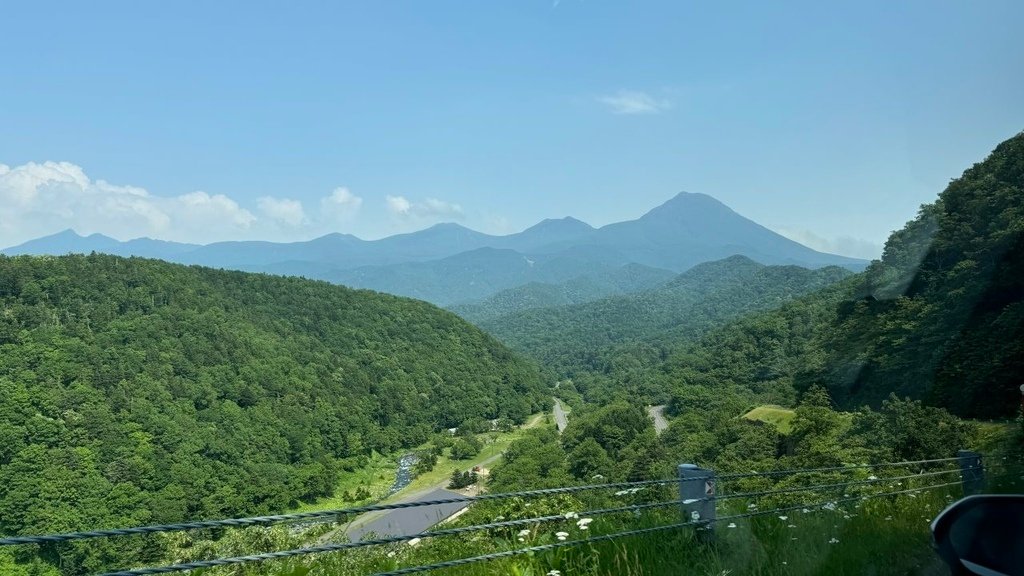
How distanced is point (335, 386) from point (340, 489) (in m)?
22.8

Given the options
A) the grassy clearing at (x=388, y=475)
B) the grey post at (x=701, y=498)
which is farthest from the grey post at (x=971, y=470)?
the grassy clearing at (x=388, y=475)

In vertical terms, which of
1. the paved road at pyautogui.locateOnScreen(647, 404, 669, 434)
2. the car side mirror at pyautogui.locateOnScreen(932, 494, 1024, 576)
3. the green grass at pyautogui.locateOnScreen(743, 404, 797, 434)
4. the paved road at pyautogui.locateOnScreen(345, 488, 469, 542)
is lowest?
the paved road at pyautogui.locateOnScreen(647, 404, 669, 434)

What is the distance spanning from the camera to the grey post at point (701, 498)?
365 cm

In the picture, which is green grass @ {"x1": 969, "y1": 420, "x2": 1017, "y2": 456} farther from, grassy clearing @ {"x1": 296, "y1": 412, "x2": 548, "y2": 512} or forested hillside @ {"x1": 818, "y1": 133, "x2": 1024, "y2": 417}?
grassy clearing @ {"x1": 296, "y1": 412, "x2": 548, "y2": 512}

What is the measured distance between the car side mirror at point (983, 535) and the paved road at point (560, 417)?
9691 centimetres

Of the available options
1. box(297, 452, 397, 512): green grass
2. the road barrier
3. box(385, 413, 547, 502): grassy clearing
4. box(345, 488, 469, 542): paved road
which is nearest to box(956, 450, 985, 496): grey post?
the road barrier

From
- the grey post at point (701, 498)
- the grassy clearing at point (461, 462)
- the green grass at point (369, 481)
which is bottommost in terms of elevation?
the green grass at point (369, 481)

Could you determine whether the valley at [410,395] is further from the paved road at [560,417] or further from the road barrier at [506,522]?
the paved road at [560,417]

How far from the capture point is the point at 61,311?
2803 inches

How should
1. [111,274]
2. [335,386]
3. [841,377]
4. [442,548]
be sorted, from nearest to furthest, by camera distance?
[442,548]
[841,377]
[111,274]
[335,386]

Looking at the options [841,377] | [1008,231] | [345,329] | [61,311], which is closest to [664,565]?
[1008,231]

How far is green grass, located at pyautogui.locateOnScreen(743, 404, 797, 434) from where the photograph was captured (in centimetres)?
3991

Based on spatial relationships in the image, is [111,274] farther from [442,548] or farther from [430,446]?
[442,548]

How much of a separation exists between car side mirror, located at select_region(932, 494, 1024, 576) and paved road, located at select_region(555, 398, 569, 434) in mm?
96912
